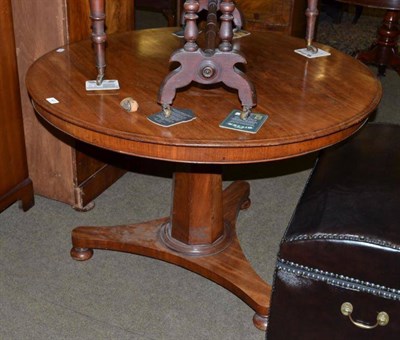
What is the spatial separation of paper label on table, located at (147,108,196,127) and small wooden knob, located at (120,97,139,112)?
0.19ft

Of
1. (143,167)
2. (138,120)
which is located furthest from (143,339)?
(143,167)

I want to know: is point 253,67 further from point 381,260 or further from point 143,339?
point 143,339

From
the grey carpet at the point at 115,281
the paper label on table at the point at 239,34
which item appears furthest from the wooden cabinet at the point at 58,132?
the paper label on table at the point at 239,34

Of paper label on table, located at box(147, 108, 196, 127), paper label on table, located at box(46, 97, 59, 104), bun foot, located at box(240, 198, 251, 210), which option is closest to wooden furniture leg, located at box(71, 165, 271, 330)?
bun foot, located at box(240, 198, 251, 210)

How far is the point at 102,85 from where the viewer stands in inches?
73.7

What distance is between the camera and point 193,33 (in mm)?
1667

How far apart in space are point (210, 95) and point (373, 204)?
22.1 inches

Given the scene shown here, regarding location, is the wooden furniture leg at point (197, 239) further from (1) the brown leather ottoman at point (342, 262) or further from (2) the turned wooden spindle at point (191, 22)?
(2) the turned wooden spindle at point (191, 22)

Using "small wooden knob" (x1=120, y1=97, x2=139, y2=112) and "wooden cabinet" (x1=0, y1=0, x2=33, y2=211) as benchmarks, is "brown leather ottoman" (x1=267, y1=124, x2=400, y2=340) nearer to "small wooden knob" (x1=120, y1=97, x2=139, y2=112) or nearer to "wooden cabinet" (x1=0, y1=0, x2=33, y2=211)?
"small wooden knob" (x1=120, y1=97, x2=139, y2=112)

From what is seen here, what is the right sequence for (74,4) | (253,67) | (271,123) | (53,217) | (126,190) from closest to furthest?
(271,123), (253,67), (74,4), (53,217), (126,190)

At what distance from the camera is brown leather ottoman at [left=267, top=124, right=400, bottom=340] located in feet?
5.76

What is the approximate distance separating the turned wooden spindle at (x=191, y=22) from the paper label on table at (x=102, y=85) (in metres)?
0.30

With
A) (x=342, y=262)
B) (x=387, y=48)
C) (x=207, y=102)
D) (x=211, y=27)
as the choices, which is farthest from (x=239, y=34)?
(x=387, y=48)

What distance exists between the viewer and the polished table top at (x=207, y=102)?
1.62m
